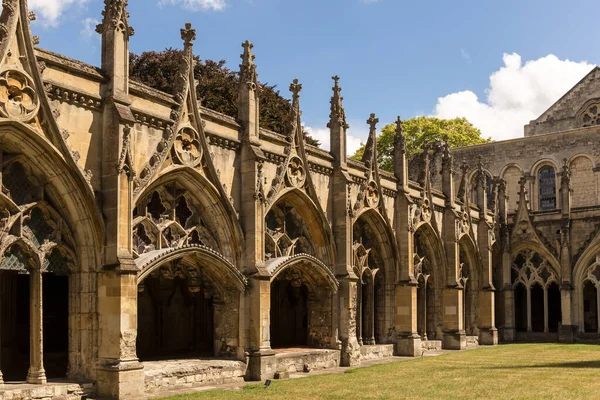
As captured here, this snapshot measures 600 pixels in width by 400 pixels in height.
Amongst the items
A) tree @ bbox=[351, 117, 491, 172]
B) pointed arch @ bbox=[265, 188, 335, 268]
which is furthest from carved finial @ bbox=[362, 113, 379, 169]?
tree @ bbox=[351, 117, 491, 172]

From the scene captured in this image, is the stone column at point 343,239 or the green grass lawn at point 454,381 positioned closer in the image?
the green grass lawn at point 454,381

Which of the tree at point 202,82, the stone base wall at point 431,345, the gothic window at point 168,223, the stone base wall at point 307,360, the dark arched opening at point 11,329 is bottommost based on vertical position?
the stone base wall at point 431,345

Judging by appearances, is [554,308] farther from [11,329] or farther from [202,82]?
[11,329]

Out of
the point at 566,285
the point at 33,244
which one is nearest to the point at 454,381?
the point at 33,244

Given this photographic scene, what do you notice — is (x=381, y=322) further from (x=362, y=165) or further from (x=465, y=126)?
(x=465, y=126)

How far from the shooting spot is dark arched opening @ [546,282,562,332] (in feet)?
107

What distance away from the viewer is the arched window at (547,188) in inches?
1575

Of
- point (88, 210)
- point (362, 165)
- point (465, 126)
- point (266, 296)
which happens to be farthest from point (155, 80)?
point (465, 126)

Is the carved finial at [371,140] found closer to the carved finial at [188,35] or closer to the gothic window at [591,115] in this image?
the carved finial at [188,35]

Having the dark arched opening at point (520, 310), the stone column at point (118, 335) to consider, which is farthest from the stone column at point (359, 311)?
the dark arched opening at point (520, 310)

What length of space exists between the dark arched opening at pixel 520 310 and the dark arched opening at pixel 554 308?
3.57ft

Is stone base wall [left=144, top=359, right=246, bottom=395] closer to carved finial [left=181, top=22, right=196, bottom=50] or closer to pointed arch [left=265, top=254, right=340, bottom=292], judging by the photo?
pointed arch [left=265, top=254, right=340, bottom=292]

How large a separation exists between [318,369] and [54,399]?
815 cm

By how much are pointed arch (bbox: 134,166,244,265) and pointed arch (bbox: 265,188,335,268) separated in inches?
82.8
